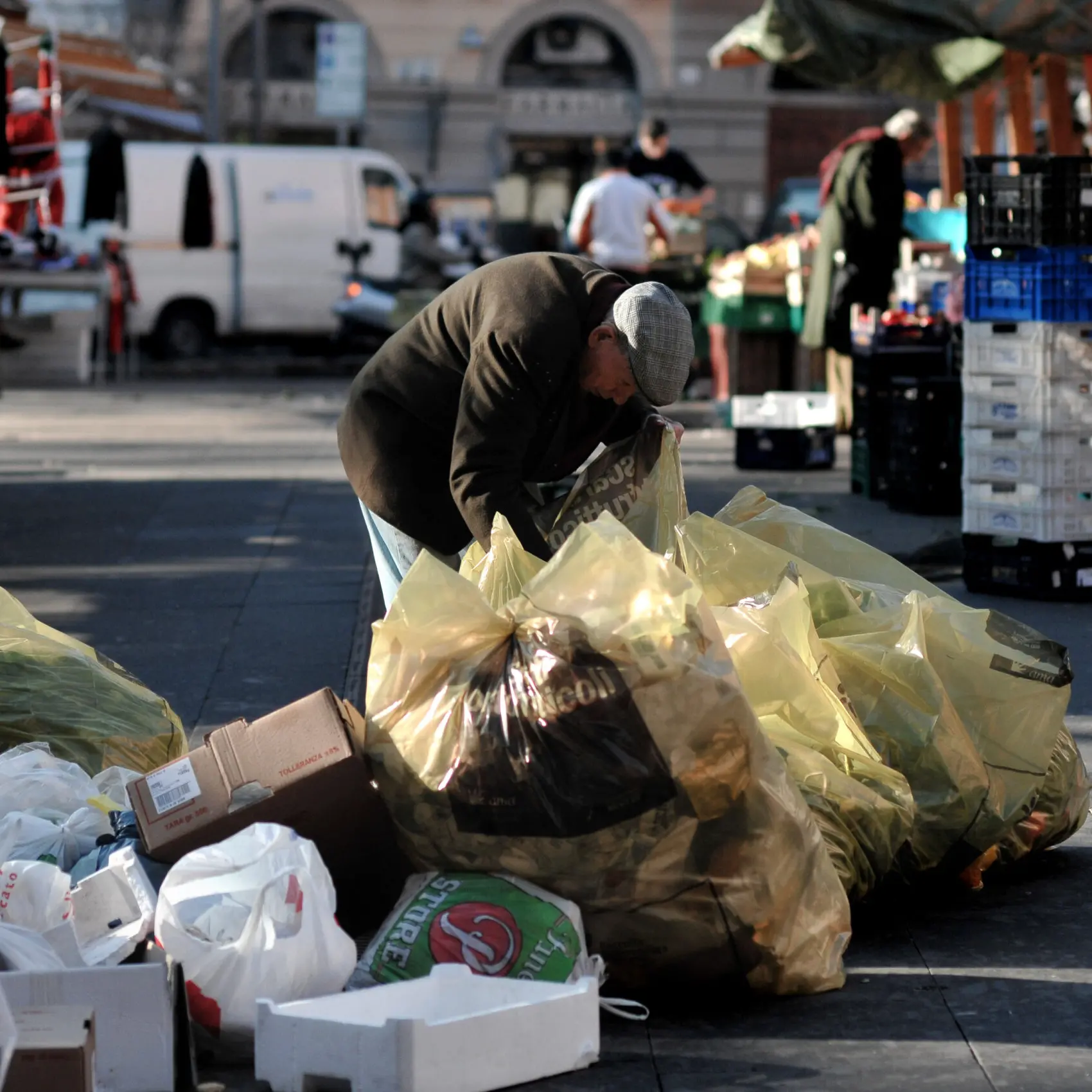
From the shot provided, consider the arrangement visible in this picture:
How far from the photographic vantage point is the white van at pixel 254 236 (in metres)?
19.7

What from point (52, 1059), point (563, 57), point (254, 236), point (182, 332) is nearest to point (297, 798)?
point (52, 1059)

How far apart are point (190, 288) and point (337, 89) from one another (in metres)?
5.31

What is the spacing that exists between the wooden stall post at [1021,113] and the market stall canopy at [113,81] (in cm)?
931

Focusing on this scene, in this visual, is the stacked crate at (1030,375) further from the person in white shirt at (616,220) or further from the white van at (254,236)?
the white van at (254,236)

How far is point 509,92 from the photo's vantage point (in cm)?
3384

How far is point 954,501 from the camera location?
913 cm

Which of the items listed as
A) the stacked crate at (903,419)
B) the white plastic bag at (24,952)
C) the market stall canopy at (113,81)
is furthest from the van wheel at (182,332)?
the white plastic bag at (24,952)

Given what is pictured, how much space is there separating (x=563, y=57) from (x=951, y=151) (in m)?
21.7

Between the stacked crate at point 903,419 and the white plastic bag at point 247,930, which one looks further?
the stacked crate at point 903,419

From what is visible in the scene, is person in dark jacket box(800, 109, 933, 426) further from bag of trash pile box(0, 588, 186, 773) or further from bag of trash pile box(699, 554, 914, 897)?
bag of trash pile box(699, 554, 914, 897)

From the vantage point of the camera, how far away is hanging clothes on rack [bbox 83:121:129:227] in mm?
17875

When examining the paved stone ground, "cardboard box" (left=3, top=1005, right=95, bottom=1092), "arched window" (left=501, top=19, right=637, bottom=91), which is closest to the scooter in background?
the paved stone ground

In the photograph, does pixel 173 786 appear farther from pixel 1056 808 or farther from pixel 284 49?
pixel 284 49

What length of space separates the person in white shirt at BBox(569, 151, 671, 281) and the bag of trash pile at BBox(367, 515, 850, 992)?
10.3m
